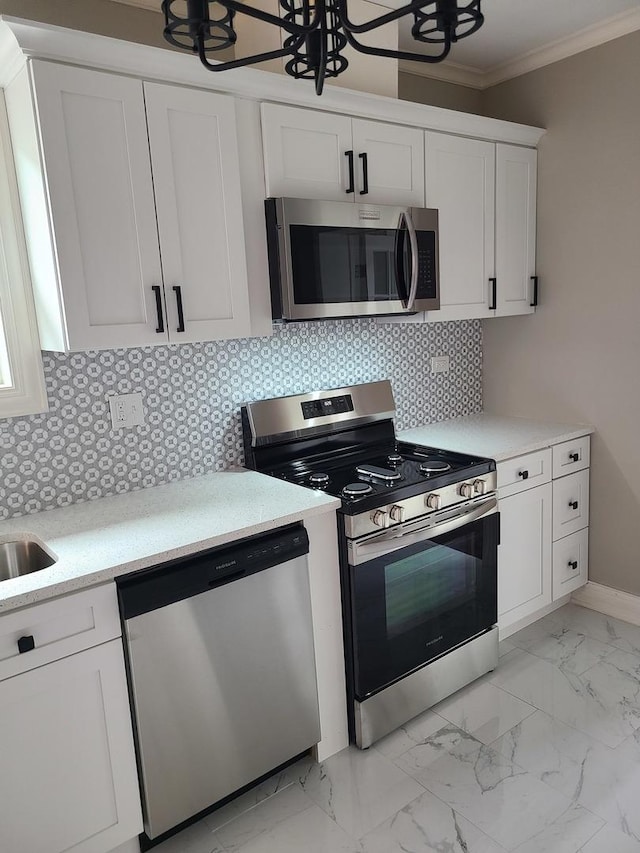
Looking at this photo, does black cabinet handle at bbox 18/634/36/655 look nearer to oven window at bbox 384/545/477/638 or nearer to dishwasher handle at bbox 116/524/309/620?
dishwasher handle at bbox 116/524/309/620

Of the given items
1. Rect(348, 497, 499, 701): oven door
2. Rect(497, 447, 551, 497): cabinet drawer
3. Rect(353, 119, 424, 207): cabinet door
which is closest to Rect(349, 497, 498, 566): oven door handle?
Rect(348, 497, 499, 701): oven door

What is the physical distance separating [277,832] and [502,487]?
1.50m

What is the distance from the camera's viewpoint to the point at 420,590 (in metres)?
2.31

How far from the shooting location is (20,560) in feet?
6.27

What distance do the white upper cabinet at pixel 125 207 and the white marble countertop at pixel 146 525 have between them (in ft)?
1.78

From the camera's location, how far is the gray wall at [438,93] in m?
2.91

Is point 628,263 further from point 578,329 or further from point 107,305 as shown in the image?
point 107,305

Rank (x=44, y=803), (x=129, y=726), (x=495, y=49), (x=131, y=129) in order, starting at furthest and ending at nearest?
(x=495, y=49) < (x=131, y=129) < (x=129, y=726) < (x=44, y=803)

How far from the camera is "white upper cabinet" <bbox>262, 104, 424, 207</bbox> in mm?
2143

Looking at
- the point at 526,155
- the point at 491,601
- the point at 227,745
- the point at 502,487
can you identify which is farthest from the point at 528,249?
the point at 227,745

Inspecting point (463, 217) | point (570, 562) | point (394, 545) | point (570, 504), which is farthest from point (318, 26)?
point (570, 562)

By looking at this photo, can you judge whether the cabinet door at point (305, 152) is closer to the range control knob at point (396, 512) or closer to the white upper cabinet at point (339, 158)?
the white upper cabinet at point (339, 158)

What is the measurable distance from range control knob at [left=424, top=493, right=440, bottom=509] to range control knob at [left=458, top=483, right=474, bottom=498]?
0.13 meters

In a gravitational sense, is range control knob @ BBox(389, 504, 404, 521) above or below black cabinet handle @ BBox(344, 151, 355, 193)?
below
